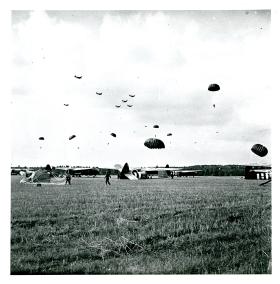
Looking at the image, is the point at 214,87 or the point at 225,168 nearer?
the point at 214,87

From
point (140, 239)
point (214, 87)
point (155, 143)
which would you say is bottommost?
point (140, 239)

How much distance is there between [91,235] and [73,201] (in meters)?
4.68

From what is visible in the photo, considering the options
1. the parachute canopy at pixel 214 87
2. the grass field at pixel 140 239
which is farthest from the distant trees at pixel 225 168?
the parachute canopy at pixel 214 87

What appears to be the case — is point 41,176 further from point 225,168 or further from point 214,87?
Answer: point 214,87

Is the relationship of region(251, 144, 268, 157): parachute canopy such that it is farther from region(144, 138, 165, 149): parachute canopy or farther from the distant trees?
the distant trees

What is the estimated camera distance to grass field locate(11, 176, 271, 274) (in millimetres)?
8742

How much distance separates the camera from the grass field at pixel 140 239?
874 centimetres

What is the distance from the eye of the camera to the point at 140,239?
31.6 feet

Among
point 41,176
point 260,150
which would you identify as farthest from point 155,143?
point 41,176

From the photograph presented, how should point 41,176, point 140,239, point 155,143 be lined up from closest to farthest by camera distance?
point 140,239
point 155,143
point 41,176

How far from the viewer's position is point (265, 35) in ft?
33.8

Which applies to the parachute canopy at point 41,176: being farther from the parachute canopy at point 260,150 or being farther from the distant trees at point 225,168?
the parachute canopy at point 260,150
